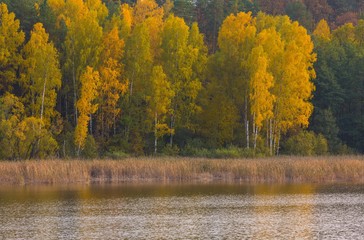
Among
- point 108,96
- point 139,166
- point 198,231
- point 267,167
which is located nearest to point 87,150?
point 108,96

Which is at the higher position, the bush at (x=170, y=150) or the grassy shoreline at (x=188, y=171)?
the bush at (x=170, y=150)

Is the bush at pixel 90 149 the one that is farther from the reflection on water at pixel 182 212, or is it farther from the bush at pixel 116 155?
the reflection on water at pixel 182 212

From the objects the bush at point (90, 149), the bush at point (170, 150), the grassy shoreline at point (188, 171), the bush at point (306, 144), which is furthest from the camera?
the bush at point (170, 150)

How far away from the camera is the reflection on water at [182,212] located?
29547 mm

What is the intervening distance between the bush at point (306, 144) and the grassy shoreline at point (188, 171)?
459 inches

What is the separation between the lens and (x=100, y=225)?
3183cm

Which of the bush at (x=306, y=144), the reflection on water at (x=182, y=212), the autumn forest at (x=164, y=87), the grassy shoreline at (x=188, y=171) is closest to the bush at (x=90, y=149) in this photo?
the autumn forest at (x=164, y=87)

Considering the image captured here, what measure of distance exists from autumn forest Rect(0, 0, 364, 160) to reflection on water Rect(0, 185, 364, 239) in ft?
53.0

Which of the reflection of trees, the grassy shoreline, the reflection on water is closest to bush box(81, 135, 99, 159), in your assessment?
the grassy shoreline

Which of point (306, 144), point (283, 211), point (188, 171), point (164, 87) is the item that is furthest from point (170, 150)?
point (283, 211)

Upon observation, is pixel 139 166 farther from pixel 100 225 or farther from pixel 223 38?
pixel 223 38

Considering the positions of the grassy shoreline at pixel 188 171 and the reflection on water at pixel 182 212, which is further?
the grassy shoreline at pixel 188 171

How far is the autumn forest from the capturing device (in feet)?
205

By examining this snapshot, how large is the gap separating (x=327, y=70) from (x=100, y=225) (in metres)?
44.2
